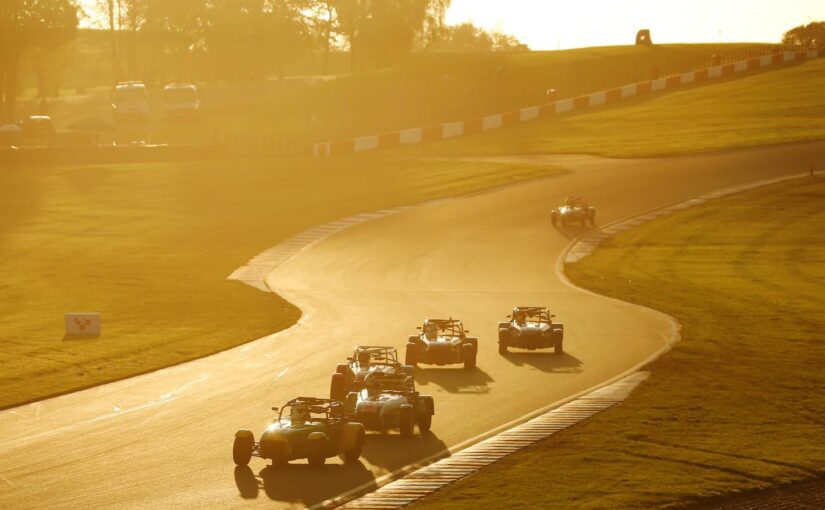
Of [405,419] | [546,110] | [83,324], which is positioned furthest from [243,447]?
[546,110]

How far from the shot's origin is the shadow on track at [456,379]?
27.6 metres

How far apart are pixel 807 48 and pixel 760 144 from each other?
50.4 m

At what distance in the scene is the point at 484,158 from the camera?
8394 centimetres

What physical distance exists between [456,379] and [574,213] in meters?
32.0

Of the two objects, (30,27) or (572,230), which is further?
(30,27)

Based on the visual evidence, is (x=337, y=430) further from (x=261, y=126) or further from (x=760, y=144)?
(x=261, y=126)

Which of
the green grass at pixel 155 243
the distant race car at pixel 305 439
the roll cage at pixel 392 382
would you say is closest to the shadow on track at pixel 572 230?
the green grass at pixel 155 243

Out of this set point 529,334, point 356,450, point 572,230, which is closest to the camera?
point 356,450

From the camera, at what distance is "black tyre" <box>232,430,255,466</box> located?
799 inches

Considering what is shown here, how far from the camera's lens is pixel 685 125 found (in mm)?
90250

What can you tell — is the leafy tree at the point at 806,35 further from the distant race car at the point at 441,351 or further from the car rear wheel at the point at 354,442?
the car rear wheel at the point at 354,442

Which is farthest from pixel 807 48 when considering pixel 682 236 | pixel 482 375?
pixel 482 375

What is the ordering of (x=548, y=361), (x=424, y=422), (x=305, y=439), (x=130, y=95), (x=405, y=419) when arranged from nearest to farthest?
(x=305, y=439), (x=405, y=419), (x=424, y=422), (x=548, y=361), (x=130, y=95)

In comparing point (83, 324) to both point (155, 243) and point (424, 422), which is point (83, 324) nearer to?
point (424, 422)
